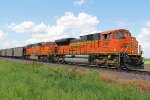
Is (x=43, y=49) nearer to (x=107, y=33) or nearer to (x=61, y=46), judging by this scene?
(x=61, y=46)

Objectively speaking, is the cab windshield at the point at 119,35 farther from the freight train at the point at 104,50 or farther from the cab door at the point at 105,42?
the cab door at the point at 105,42

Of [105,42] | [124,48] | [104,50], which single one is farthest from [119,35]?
[104,50]

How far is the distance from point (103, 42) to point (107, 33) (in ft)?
3.20

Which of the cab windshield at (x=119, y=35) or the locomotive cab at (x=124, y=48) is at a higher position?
the cab windshield at (x=119, y=35)

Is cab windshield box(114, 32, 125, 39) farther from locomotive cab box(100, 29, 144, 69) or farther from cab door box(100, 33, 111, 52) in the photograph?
cab door box(100, 33, 111, 52)

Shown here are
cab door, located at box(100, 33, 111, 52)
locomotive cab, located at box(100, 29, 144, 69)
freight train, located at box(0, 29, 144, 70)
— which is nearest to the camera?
locomotive cab, located at box(100, 29, 144, 69)

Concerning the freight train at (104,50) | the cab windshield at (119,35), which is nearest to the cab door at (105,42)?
the freight train at (104,50)

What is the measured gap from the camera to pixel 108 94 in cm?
941

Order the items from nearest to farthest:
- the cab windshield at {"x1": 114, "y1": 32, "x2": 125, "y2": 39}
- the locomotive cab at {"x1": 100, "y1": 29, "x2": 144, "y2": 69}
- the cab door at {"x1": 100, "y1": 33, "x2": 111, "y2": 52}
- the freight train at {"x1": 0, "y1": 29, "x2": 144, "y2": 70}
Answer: the locomotive cab at {"x1": 100, "y1": 29, "x2": 144, "y2": 69}, the freight train at {"x1": 0, "y1": 29, "x2": 144, "y2": 70}, the cab windshield at {"x1": 114, "y1": 32, "x2": 125, "y2": 39}, the cab door at {"x1": 100, "y1": 33, "x2": 111, "y2": 52}

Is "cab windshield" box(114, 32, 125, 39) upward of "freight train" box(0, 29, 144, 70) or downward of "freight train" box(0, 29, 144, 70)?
upward

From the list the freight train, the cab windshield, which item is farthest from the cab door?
the cab windshield

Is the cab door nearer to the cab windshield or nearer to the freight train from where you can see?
the freight train

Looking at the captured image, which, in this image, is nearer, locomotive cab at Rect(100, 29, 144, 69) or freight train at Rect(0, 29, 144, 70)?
locomotive cab at Rect(100, 29, 144, 69)

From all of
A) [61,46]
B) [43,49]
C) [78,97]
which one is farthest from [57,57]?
[78,97]
